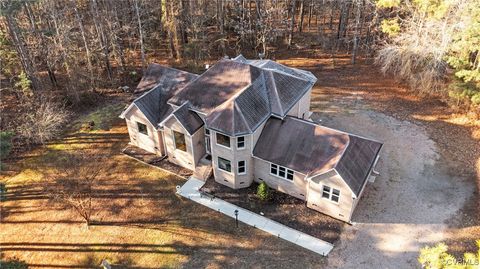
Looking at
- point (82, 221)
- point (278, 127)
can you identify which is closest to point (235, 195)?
point (278, 127)

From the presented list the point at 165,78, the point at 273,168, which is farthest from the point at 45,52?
the point at 273,168

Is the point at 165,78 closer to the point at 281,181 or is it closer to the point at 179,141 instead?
the point at 179,141

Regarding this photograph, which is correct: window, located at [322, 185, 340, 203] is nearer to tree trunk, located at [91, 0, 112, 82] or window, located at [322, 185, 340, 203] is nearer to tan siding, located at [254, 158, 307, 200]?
tan siding, located at [254, 158, 307, 200]

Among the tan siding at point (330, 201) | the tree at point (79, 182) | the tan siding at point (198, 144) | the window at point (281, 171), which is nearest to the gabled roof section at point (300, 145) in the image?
the window at point (281, 171)

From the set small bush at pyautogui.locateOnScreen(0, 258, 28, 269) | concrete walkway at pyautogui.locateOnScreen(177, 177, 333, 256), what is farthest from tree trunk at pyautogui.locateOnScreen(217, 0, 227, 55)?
small bush at pyautogui.locateOnScreen(0, 258, 28, 269)

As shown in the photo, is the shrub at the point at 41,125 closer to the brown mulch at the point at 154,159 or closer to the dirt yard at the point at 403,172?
the brown mulch at the point at 154,159
